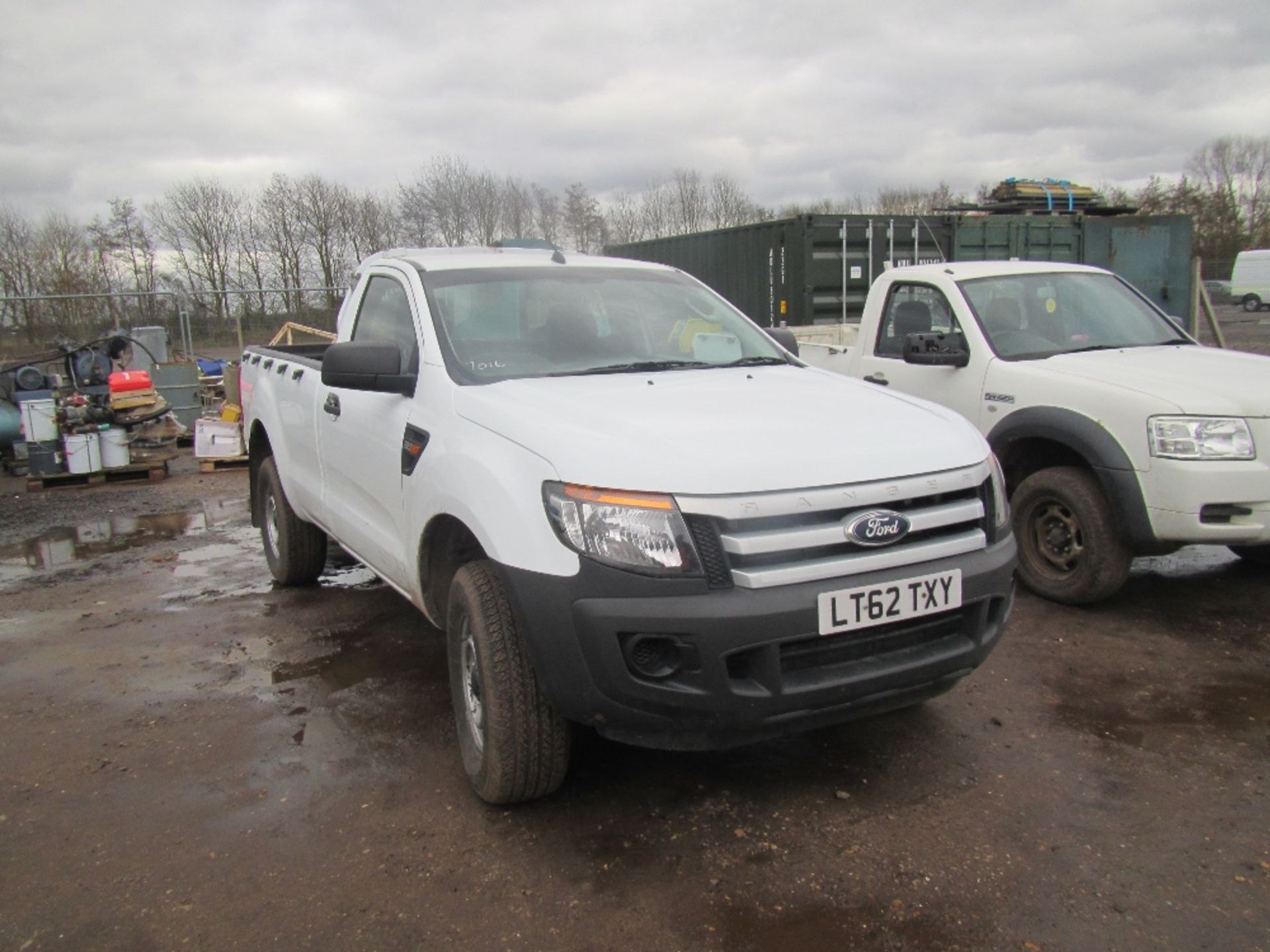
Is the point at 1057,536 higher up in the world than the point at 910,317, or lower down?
lower down

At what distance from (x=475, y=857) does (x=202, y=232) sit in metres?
36.2

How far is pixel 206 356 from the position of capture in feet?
60.3

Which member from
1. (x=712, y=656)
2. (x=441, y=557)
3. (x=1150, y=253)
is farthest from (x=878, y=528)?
(x=1150, y=253)

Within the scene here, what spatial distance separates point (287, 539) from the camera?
5.40 meters

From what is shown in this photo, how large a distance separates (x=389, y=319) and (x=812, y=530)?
236cm

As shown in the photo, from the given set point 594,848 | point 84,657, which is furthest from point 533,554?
point 84,657

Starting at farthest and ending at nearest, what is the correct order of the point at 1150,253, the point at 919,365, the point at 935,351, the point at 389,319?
1. the point at 1150,253
2. the point at 919,365
3. the point at 935,351
4. the point at 389,319

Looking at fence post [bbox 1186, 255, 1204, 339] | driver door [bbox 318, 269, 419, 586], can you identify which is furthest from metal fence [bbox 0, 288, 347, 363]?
fence post [bbox 1186, 255, 1204, 339]

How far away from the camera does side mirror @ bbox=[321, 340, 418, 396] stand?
11.0 ft

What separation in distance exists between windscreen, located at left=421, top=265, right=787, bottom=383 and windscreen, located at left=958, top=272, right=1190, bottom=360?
6.63 feet

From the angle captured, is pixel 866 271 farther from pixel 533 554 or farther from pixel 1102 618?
pixel 533 554

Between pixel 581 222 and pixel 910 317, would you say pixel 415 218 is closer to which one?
pixel 581 222

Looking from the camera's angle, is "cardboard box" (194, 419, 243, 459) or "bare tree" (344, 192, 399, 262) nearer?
"cardboard box" (194, 419, 243, 459)

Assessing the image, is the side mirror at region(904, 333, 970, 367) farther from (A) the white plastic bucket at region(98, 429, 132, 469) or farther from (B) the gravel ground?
(A) the white plastic bucket at region(98, 429, 132, 469)
